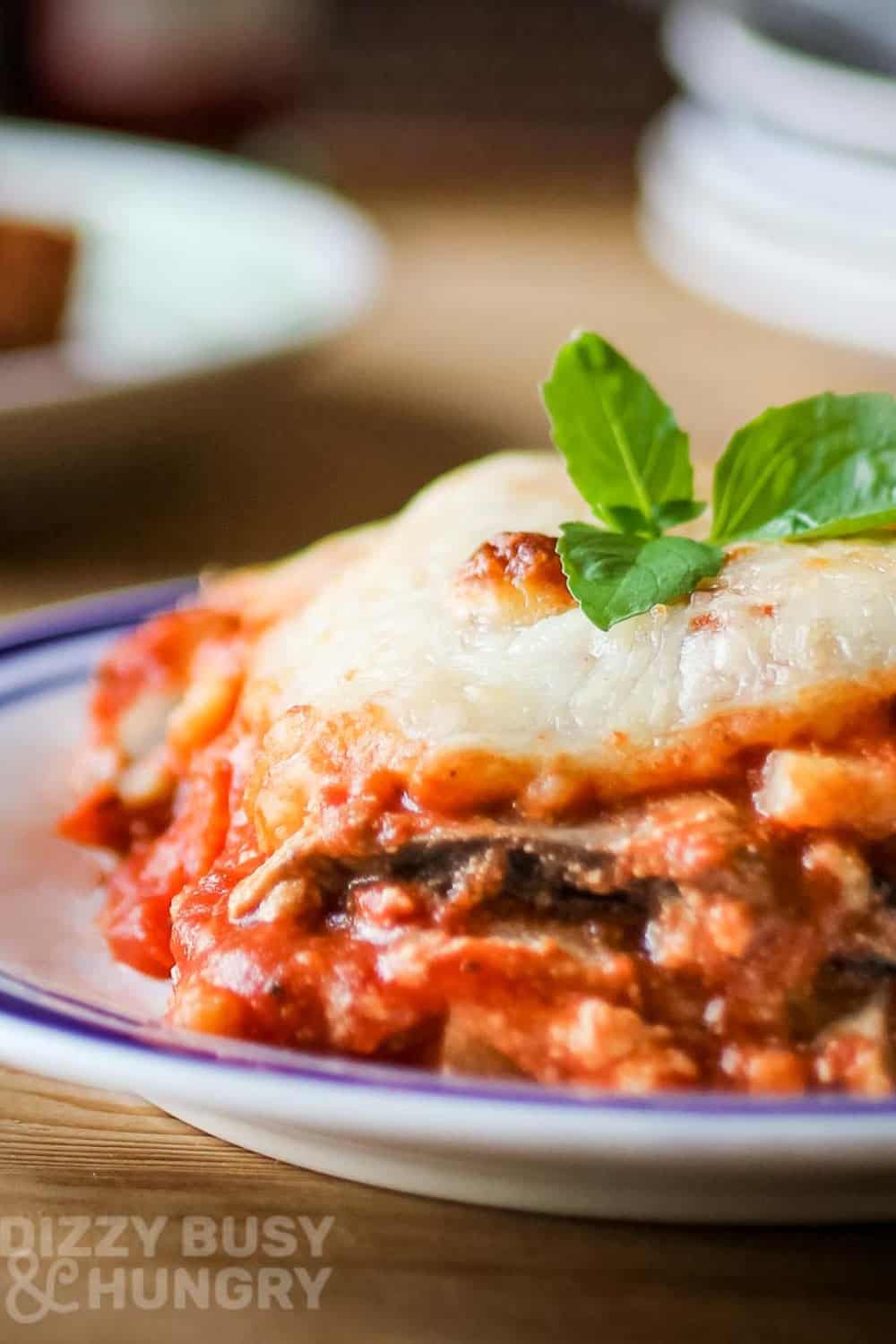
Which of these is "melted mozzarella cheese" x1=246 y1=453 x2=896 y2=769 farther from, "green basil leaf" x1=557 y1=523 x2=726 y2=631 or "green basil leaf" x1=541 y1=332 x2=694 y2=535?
"green basil leaf" x1=541 y1=332 x2=694 y2=535

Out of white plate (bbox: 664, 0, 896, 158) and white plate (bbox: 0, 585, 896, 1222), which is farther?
white plate (bbox: 664, 0, 896, 158)

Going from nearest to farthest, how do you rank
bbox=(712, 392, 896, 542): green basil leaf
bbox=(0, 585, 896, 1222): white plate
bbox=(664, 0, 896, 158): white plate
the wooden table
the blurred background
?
1. bbox=(0, 585, 896, 1222): white plate
2. the wooden table
3. bbox=(712, 392, 896, 542): green basil leaf
4. the blurred background
5. bbox=(664, 0, 896, 158): white plate

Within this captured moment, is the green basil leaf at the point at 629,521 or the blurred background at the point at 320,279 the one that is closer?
the green basil leaf at the point at 629,521

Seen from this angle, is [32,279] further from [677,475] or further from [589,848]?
[589,848]

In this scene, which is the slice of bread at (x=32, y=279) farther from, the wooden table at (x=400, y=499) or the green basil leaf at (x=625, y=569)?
the green basil leaf at (x=625, y=569)

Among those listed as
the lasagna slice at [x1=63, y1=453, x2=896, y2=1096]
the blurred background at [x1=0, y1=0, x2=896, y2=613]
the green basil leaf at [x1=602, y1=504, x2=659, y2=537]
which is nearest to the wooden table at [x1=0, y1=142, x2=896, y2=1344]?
the blurred background at [x1=0, y1=0, x2=896, y2=613]

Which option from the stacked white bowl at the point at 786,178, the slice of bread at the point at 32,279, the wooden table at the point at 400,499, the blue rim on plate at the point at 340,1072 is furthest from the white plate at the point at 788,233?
the blue rim on plate at the point at 340,1072

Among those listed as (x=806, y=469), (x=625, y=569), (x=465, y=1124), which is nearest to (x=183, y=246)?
(x=806, y=469)
